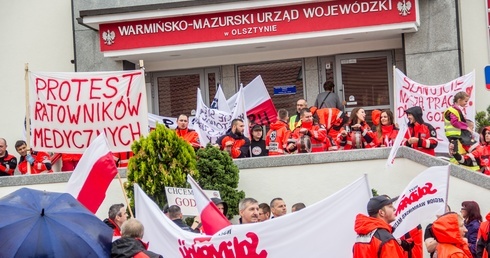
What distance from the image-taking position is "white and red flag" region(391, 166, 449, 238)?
11.6 metres

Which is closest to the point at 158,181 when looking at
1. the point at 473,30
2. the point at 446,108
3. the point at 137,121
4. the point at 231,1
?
the point at 137,121

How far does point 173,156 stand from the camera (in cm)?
1537

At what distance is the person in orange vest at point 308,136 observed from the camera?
1678 cm

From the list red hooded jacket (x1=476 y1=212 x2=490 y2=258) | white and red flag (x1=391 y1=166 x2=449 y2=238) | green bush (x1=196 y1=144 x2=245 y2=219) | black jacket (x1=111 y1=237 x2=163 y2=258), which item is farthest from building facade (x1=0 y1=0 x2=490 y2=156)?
black jacket (x1=111 y1=237 x2=163 y2=258)

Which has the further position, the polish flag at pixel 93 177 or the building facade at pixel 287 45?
the building facade at pixel 287 45

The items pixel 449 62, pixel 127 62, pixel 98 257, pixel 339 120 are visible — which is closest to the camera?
pixel 98 257

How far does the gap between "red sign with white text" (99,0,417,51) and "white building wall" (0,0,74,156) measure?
164 centimetres

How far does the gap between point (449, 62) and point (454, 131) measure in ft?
17.6

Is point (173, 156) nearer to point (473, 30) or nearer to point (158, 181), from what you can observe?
point (158, 181)

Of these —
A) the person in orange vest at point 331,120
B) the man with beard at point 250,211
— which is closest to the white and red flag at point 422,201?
the man with beard at point 250,211

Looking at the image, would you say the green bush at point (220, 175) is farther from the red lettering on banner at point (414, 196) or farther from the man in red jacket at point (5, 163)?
the red lettering on banner at point (414, 196)

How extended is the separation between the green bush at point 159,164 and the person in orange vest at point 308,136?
2021 mm

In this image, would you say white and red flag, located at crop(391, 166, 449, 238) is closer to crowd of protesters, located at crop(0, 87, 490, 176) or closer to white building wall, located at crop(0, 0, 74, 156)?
crowd of protesters, located at crop(0, 87, 490, 176)

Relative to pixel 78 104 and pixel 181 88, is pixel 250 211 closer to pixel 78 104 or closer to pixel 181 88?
pixel 78 104
